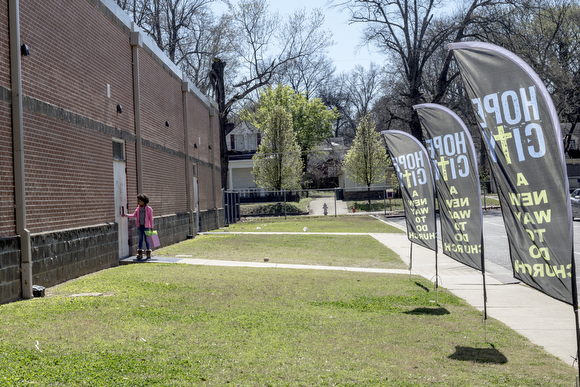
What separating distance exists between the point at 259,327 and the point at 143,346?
150 cm

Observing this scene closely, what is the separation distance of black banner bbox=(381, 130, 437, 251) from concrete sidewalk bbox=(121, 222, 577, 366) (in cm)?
114

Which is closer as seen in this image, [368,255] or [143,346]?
[143,346]

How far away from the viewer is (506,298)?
28.9 ft

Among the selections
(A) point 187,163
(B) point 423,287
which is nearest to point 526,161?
(B) point 423,287

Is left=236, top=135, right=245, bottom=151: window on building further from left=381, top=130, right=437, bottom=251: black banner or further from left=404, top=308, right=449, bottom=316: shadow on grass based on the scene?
left=404, top=308, right=449, bottom=316: shadow on grass

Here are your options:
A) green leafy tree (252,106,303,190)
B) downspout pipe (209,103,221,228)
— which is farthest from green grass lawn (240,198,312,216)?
downspout pipe (209,103,221,228)

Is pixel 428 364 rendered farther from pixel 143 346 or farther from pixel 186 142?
pixel 186 142

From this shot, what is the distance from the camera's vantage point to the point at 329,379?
14.5ft

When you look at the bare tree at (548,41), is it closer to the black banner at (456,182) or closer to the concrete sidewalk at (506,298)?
the concrete sidewalk at (506,298)

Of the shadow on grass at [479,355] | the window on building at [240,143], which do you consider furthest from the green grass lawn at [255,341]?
the window on building at [240,143]

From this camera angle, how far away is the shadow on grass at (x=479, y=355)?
518cm

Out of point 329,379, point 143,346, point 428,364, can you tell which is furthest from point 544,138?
point 143,346

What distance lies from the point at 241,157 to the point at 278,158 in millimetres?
14409

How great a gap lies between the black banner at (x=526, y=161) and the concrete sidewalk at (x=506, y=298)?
1.22 meters
